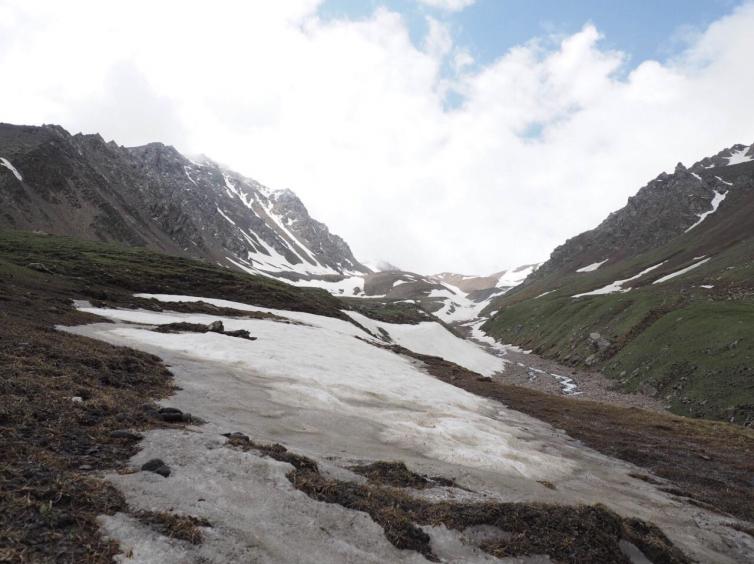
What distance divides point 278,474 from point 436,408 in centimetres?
1733

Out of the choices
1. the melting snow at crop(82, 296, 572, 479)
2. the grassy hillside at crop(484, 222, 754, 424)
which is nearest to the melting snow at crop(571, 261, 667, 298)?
the grassy hillside at crop(484, 222, 754, 424)

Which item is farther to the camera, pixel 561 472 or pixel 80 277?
pixel 80 277

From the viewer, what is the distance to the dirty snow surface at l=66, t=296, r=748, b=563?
8.87m

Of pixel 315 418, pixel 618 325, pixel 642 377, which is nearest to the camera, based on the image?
pixel 315 418

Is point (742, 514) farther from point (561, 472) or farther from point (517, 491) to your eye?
point (517, 491)

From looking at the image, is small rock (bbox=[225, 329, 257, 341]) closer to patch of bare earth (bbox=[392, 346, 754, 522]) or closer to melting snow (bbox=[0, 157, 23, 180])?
patch of bare earth (bbox=[392, 346, 754, 522])

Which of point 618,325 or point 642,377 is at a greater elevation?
point 618,325

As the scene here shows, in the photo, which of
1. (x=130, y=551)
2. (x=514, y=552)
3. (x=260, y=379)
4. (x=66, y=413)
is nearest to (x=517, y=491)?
(x=514, y=552)

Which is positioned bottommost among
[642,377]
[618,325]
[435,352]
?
[435,352]

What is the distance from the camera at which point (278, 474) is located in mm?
11523

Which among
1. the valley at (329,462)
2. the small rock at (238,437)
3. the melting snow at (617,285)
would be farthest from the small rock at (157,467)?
the melting snow at (617,285)

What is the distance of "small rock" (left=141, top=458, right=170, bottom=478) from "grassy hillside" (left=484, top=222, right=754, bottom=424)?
162 ft

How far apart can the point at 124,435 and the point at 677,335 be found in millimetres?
70333

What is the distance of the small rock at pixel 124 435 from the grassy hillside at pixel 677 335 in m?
49.8
